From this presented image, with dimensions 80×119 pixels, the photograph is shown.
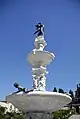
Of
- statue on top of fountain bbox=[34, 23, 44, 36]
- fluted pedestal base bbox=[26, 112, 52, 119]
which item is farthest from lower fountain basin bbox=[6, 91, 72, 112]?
statue on top of fountain bbox=[34, 23, 44, 36]

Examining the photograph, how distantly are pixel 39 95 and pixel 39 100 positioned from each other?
1.17 feet

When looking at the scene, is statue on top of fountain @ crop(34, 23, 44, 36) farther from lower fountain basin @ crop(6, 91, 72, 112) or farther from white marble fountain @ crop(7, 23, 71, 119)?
lower fountain basin @ crop(6, 91, 72, 112)

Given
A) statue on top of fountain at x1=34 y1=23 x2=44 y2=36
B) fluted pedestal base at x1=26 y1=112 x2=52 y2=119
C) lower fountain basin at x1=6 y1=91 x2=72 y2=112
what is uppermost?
statue on top of fountain at x1=34 y1=23 x2=44 y2=36

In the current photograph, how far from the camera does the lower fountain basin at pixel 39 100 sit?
1573 cm

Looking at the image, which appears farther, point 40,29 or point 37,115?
point 40,29

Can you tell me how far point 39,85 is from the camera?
59.2 ft

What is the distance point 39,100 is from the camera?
52.0 ft

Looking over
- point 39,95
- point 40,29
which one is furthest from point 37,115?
point 40,29

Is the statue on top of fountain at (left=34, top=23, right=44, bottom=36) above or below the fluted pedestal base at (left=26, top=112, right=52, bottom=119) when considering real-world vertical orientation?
above

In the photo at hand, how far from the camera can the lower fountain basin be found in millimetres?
15734

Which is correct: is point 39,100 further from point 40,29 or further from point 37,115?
point 40,29

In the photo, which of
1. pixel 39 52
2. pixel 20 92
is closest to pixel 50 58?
pixel 39 52

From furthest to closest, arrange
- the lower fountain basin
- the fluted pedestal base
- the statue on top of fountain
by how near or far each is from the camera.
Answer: the statue on top of fountain → the fluted pedestal base → the lower fountain basin

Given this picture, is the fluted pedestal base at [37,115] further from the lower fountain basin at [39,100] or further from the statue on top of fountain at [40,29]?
the statue on top of fountain at [40,29]
